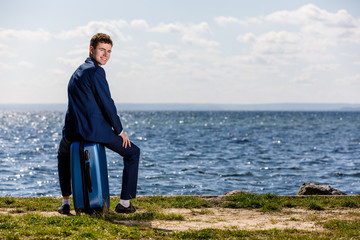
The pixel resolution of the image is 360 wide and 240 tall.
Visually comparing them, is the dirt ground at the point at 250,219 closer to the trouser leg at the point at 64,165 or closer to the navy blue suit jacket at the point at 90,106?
the trouser leg at the point at 64,165

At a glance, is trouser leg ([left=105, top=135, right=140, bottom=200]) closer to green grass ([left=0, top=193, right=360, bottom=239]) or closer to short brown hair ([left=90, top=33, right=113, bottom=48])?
green grass ([left=0, top=193, right=360, bottom=239])

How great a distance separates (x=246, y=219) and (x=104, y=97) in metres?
3.14

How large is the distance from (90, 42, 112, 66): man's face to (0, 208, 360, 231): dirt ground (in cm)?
254

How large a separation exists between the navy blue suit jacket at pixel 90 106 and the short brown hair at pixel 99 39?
12.8 inches

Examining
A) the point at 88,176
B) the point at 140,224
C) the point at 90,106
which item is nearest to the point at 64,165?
the point at 88,176

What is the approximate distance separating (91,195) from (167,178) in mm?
13095

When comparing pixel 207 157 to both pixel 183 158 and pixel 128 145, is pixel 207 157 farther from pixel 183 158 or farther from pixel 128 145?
pixel 128 145

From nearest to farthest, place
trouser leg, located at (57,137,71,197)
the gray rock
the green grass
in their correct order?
the green grass
trouser leg, located at (57,137,71,197)
the gray rock

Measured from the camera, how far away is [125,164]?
7207 mm

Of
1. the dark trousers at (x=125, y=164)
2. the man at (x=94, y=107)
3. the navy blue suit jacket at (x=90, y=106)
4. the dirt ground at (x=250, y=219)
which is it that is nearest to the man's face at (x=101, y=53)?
the man at (x=94, y=107)

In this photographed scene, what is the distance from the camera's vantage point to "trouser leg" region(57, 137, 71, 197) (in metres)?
7.05

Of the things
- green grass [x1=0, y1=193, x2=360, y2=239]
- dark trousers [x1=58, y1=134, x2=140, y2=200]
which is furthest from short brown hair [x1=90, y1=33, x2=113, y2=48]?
green grass [x1=0, y1=193, x2=360, y2=239]

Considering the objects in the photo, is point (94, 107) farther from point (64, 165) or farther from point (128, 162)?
point (64, 165)

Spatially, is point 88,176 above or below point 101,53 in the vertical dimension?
below
